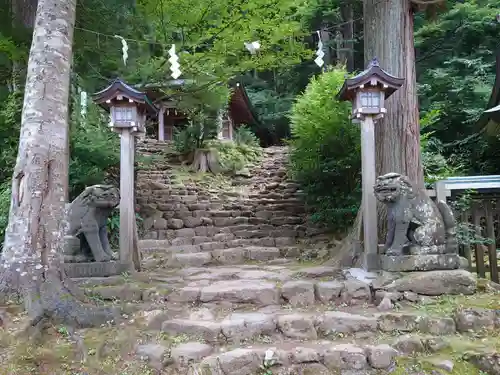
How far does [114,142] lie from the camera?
345 inches

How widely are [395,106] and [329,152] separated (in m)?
2.52

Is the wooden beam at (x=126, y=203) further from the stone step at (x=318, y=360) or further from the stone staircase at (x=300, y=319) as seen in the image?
the stone step at (x=318, y=360)

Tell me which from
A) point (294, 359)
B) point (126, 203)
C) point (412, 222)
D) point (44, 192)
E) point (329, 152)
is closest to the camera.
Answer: point (294, 359)

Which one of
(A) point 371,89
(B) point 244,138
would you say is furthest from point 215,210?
(B) point 244,138

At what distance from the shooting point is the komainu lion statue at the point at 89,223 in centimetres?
516

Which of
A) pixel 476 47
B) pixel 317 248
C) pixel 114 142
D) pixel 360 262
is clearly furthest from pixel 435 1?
pixel 476 47

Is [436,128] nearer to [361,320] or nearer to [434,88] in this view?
[434,88]

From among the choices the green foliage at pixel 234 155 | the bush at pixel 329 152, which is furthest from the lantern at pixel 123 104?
the green foliage at pixel 234 155

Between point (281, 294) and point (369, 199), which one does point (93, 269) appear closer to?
point (281, 294)

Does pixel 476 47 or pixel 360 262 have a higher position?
pixel 476 47

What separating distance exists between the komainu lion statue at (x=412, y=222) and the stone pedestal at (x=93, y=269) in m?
3.60

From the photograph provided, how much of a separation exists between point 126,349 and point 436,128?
11.4m

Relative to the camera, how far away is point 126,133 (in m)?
5.78

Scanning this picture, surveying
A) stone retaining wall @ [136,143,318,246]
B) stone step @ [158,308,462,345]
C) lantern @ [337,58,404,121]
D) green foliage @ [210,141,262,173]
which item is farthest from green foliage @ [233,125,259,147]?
stone step @ [158,308,462,345]
